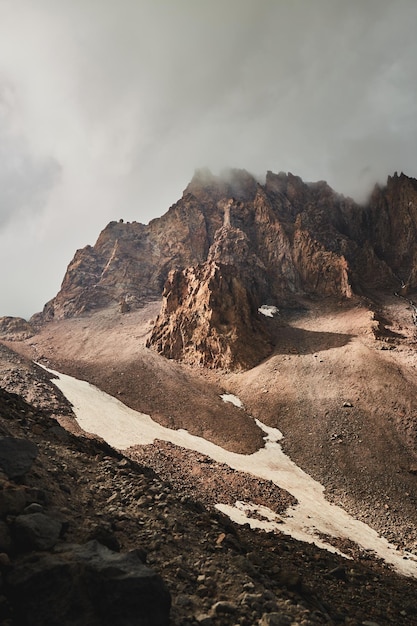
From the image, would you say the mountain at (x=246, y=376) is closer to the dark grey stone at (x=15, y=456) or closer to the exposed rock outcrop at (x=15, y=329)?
the dark grey stone at (x=15, y=456)

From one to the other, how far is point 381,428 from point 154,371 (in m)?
36.0

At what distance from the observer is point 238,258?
10756cm

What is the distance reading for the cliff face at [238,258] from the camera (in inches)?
2889

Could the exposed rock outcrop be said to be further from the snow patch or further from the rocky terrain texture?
the rocky terrain texture

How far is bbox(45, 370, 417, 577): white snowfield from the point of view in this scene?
22984mm

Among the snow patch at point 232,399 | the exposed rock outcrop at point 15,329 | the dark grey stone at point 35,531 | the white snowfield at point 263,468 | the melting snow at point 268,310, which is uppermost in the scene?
the melting snow at point 268,310

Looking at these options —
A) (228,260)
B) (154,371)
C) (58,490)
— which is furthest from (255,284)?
(58,490)

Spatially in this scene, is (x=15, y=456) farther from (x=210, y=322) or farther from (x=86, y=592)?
(x=210, y=322)

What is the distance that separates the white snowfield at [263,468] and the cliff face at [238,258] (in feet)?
72.2

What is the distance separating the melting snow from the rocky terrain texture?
78.3 m

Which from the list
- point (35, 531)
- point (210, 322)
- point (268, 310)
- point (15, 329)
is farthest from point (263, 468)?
point (15, 329)

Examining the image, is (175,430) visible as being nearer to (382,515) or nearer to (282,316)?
(382,515)

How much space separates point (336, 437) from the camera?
130 feet

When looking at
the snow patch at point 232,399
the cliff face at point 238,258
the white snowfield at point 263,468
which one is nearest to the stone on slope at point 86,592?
the white snowfield at point 263,468
